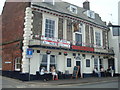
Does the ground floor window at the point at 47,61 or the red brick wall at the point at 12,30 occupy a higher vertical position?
the red brick wall at the point at 12,30

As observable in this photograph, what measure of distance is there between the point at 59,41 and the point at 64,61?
8.19 ft

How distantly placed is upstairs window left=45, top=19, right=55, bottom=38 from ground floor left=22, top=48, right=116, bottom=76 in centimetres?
193

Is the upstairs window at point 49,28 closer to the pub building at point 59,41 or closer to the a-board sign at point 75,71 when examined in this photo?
the pub building at point 59,41

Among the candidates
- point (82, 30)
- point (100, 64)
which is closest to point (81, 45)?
point (82, 30)

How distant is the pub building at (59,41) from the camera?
1387 centimetres

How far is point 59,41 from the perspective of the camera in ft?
49.6

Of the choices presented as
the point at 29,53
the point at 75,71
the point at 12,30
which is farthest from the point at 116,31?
the point at 12,30

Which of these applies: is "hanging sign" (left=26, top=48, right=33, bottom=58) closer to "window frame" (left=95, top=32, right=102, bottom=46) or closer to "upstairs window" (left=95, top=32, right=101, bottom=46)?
"window frame" (left=95, top=32, right=102, bottom=46)

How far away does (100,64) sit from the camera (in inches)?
803

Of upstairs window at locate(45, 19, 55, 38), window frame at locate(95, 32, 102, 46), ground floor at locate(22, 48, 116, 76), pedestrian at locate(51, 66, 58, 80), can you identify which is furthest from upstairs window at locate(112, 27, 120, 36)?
pedestrian at locate(51, 66, 58, 80)

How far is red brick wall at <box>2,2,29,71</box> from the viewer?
15.1 metres

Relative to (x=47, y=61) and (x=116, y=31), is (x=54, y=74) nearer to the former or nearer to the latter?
(x=47, y=61)

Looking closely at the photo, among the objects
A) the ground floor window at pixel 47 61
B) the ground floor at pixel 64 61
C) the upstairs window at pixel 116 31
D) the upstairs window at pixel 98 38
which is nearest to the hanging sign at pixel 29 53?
the ground floor at pixel 64 61

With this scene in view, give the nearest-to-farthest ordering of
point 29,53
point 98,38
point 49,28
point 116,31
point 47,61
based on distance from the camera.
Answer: point 29,53
point 47,61
point 49,28
point 98,38
point 116,31
